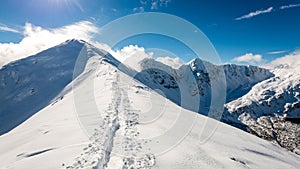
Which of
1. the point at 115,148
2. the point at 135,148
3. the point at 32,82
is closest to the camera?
the point at 115,148

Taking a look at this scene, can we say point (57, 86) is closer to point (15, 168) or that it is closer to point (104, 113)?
point (104, 113)

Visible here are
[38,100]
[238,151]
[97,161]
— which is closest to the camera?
[97,161]

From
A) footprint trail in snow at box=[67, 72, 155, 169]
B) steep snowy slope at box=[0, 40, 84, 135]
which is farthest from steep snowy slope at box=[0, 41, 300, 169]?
steep snowy slope at box=[0, 40, 84, 135]

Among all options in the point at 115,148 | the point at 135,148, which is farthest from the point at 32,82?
the point at 135,148

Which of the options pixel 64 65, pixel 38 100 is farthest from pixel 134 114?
pixel 64 65

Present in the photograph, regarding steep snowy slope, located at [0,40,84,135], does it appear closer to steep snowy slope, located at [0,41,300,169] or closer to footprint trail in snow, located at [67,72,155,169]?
steep snowy slope, located at [0,41,300,169]

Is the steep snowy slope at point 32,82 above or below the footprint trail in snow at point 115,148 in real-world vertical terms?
above

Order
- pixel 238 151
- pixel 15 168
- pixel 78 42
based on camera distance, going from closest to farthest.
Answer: pixel 15 168
pixel 238 151
pixel 78 42

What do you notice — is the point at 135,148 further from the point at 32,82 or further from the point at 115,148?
the point at 32,82

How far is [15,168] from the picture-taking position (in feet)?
42.4

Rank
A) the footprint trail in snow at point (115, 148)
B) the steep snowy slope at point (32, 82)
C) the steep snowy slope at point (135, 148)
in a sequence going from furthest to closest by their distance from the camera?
1. the steep snowy slope at point (32, 82)
2. the steep snowy slope at point (135, 148)
3. the footprint trail in snow at point (115, 148)

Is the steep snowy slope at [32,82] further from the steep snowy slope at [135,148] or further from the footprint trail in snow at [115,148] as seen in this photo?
the footprint trail in snow at [115,148]

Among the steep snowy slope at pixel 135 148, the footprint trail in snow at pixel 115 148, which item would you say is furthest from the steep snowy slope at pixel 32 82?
the footprint trail in snow at pixel 115 148

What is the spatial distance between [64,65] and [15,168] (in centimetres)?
10358
